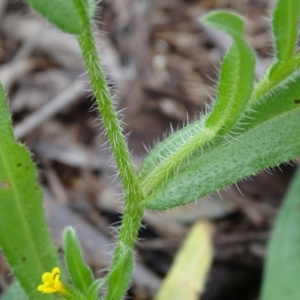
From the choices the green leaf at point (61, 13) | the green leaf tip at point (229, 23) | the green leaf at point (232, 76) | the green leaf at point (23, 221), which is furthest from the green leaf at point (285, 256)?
the green leaf at point (61, 13)

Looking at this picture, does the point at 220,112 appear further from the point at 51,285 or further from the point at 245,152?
the point at 51,285

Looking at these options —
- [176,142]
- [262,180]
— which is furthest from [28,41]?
[176,142]

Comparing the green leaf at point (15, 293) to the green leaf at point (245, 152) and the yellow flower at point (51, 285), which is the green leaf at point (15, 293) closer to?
the yellow flower at point (51, 285)

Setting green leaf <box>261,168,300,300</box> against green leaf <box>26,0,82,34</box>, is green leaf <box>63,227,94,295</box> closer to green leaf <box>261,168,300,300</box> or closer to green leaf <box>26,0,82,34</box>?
green leaf <box>26,0,82,34</box>

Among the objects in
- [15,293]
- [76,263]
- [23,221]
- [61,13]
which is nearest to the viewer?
[61,13]

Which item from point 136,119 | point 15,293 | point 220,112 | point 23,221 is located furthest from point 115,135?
point 136,119

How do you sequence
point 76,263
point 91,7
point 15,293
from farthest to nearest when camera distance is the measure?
point 15,293, point 76,263, point 91,7
